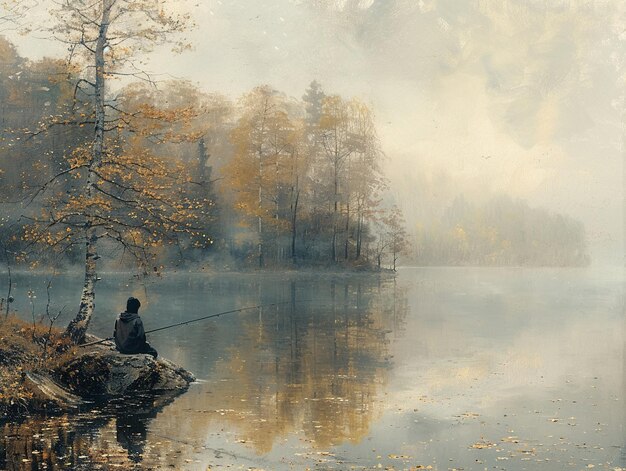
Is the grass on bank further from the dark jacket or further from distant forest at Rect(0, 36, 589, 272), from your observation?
distant forest at Rect(0, 36, 589, 272)

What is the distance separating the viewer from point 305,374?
60.6 feet

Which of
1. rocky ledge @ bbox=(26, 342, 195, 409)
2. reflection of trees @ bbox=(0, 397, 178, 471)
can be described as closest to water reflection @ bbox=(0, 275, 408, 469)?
reflection of trees @ bbox=(0, 397, 178, 471)

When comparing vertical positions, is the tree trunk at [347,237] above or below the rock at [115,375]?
above

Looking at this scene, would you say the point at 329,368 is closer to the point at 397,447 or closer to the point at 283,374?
the point at 283,374

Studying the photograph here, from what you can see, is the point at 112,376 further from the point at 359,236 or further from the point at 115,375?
the point at 359,236

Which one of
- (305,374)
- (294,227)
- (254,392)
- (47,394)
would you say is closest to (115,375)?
(47,394)

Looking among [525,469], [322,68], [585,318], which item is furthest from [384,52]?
[525,469]

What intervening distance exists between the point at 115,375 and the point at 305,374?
4380mm

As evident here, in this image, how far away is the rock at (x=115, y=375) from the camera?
16.0 meters

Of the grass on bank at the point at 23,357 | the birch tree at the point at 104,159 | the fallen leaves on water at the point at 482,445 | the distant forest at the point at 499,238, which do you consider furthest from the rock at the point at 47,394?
the distant forest at the point at 499,238

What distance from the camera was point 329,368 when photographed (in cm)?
1941

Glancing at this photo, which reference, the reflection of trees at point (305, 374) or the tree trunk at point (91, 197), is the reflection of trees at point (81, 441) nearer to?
the reflection of trees at point (305, 374)

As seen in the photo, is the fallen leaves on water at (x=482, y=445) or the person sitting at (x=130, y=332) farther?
the person sitting at (x=130, y=332)

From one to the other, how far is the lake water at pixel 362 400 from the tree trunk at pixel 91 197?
2.87 m
